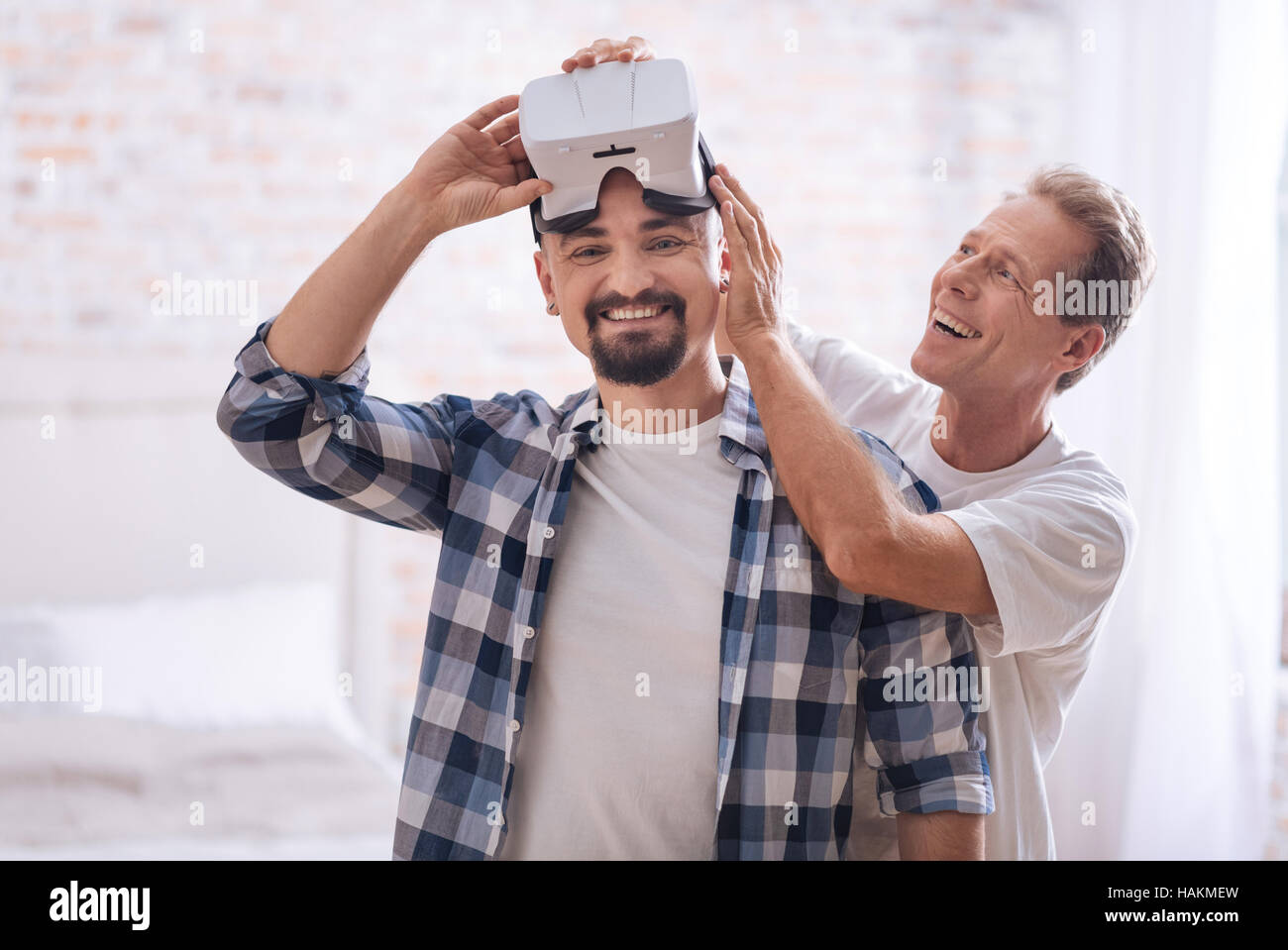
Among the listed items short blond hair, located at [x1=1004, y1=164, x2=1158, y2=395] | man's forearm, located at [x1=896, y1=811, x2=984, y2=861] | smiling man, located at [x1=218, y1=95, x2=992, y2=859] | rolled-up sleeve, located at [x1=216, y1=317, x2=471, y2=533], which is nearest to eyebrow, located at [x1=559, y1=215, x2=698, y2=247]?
smiling man, located at [x1=218, y1=95, x2=992, y2=859]

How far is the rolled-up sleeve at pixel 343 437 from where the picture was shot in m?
1.33

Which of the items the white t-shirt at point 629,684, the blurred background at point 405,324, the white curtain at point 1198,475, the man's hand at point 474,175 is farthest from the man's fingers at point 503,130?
the white curtain at point 1198,475

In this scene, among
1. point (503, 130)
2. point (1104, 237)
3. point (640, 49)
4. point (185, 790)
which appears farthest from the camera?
point (185, 790)

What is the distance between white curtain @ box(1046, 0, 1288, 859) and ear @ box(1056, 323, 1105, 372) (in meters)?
1.13

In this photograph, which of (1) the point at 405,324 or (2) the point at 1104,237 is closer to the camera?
(2) the point at 1104,237

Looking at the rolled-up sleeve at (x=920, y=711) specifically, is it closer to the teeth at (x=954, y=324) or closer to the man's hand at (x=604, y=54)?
the teeth at (x=954, y=324)

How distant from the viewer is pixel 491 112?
4.78ft

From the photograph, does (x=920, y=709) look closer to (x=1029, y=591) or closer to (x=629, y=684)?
(x=1029, y=591)

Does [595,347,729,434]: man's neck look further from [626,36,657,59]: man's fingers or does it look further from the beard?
[626,36,657,59]: man's fingers

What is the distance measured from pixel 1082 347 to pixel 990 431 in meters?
0.21

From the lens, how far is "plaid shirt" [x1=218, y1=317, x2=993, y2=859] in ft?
4.27

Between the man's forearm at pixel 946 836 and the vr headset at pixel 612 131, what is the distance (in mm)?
825

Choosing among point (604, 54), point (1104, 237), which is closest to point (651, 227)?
point (604, 54)
